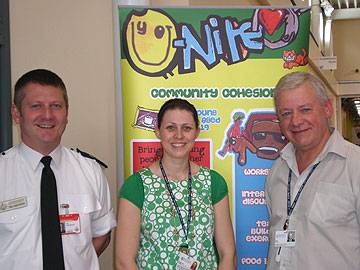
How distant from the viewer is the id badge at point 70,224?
205 centimetres

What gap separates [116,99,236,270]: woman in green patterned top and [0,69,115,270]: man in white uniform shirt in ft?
0.59

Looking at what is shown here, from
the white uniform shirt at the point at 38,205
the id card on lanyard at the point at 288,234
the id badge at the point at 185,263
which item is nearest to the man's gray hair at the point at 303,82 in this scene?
the id card on lanyard at the point at 288,234

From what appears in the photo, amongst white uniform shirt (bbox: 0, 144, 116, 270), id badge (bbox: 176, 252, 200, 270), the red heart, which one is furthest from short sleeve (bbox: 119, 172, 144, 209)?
the red heart

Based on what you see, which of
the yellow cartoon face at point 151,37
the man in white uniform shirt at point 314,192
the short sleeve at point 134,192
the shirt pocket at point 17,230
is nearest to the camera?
the shirt pocket at point 17,230

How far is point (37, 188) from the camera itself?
2.06 m

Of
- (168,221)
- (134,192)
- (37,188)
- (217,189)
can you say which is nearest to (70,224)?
(37,188)

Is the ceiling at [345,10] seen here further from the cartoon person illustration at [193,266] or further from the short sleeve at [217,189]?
the cartoon person illustration at [193,266]

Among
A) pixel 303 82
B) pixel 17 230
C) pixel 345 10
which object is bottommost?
pixel 17 230

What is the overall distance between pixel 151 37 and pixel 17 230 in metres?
1.26

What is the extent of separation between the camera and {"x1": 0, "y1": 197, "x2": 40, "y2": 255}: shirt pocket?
76.5 inches

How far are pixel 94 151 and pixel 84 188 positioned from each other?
0.97 meters

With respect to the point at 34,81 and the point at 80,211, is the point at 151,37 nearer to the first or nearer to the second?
the point at 34,81

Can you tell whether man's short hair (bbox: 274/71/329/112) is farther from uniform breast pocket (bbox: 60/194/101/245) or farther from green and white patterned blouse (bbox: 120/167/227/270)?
uniform breast pocket (bbox: 60/194/101/245)

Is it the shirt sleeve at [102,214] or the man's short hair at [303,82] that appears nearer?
the man's short hair at [303,82]
